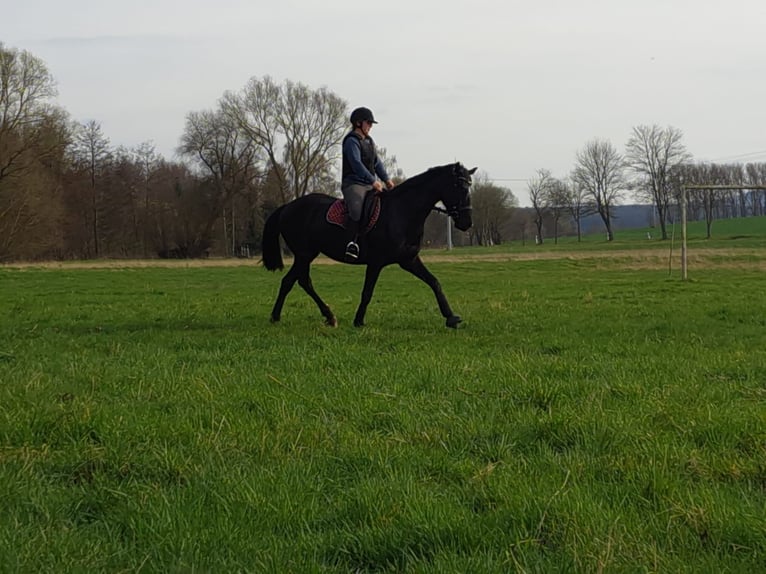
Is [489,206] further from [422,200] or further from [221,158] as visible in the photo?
[422,200]

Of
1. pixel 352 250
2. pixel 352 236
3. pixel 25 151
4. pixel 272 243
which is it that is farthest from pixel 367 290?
pixel 25 151

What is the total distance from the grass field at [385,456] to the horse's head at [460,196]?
2152 mm

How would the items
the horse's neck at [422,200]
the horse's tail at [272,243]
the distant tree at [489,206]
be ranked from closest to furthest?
the horse's neck at [422,200], the horse's tail at [272,243], the distant tree at [489,206]

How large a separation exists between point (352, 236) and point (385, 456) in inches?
259

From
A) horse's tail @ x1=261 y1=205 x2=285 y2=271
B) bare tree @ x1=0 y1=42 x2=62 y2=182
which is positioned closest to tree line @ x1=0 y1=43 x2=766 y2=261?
bare tree @ x1=0 y1=42 x2=62 y2=182

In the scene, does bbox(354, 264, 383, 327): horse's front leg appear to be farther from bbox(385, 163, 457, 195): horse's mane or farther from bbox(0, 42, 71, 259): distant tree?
bbox(0, 42, 71, 259): distant tree

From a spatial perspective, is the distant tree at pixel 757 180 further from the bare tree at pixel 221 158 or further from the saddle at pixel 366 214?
the saddle at pixel 366 214

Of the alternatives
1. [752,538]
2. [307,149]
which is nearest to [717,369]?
[752,538]

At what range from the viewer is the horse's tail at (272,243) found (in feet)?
38.2

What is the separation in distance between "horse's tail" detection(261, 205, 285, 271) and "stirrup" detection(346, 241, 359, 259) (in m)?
1.82

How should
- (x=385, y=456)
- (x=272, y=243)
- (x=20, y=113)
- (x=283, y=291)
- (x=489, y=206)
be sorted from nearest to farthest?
(x=385, y=456) < (x=283, y=291) < (x=272, y=243) < (x=20, y=113) < (x=489, y=206)

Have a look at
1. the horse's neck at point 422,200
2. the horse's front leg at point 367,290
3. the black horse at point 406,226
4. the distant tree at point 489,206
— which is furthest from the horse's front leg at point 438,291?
the distant tree at point 489,206

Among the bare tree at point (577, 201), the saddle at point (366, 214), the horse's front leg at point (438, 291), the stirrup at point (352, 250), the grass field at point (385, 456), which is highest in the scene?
the bare tree at point (577, 201)

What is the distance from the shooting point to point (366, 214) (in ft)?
33.4
